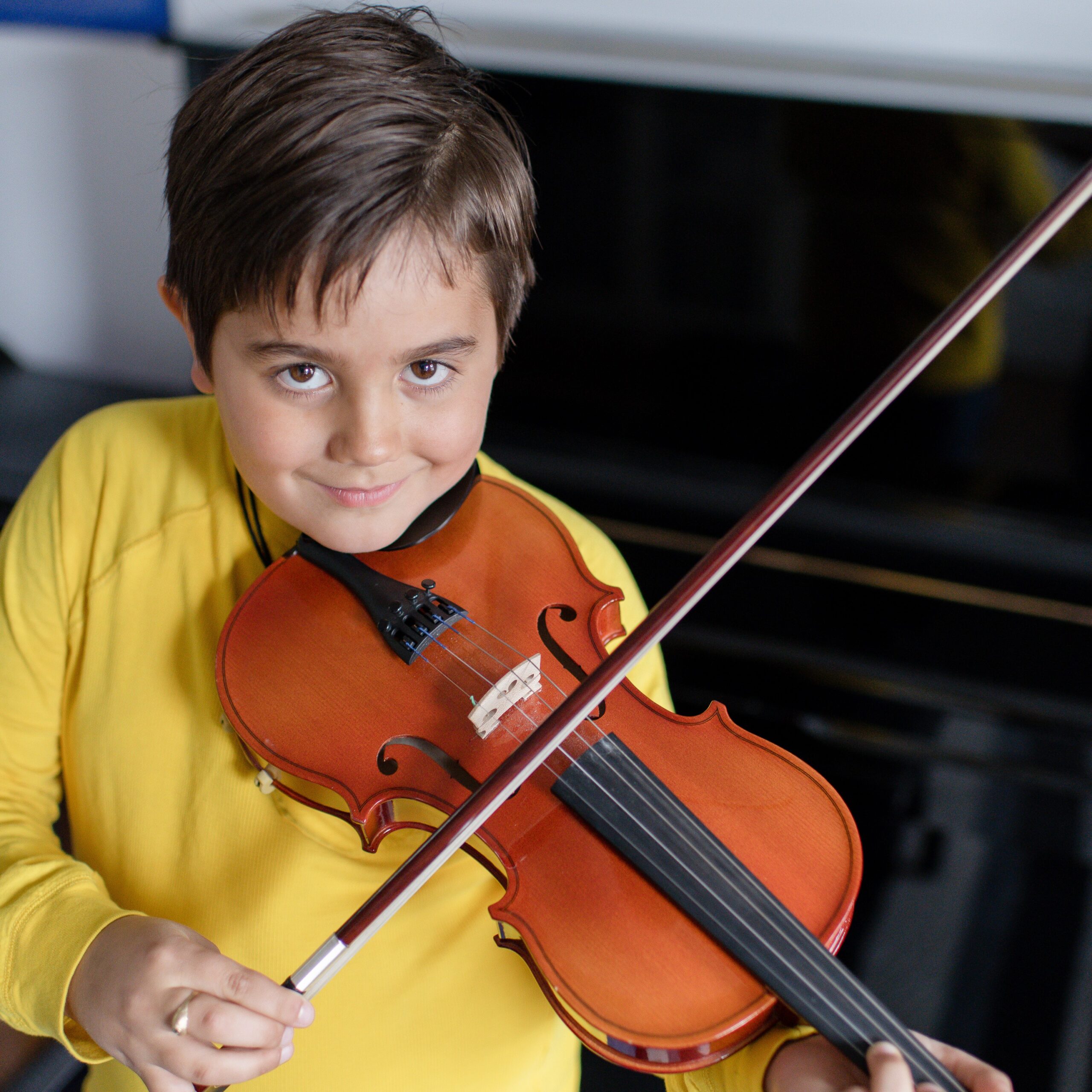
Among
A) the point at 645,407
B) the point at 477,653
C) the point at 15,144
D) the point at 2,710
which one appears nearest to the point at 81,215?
the point at 15,144

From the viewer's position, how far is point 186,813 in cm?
58

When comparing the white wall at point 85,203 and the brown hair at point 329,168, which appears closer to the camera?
the brown hair at point 329,168

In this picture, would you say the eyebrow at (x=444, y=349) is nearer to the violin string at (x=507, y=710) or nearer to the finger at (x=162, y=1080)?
the violin string at (x=507, y=710)

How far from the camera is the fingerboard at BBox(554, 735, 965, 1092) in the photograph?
1.44ft

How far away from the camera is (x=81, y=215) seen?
142 cm

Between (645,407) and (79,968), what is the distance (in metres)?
0.87

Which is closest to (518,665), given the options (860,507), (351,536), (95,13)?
(351,536)

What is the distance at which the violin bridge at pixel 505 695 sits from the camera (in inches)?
21.4

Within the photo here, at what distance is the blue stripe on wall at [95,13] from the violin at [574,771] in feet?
3.24

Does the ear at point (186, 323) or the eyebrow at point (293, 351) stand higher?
the eyebrow at point (293, 351)

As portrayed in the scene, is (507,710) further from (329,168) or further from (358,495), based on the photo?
(329,168)

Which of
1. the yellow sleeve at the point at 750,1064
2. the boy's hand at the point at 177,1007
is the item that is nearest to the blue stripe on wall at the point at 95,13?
the boy's hand at the point at 177,1007

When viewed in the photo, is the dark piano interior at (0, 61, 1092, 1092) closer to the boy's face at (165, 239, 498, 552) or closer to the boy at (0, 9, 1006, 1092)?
the boy at (0, 9, 1006, 1092)

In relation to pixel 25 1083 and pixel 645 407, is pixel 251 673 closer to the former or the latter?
pixel 25 1083
